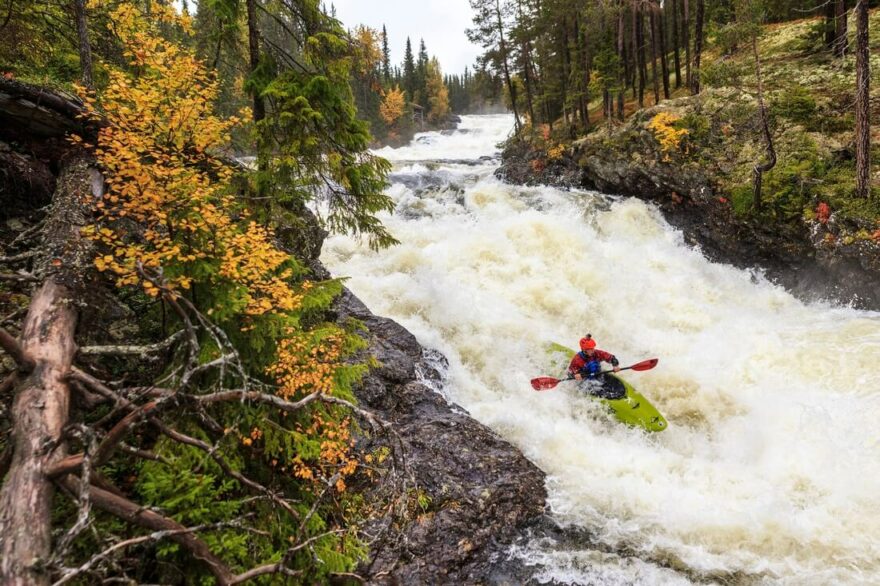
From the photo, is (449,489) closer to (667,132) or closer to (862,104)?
(862,104)

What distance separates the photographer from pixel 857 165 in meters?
12.4

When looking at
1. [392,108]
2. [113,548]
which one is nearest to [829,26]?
[113,548]

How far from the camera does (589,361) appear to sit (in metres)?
9.98

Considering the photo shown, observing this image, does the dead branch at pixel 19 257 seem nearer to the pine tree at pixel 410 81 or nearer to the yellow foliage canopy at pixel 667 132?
the yellow foliage canopy at pixel 667 132

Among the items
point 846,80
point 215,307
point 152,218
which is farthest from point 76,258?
point 846,80

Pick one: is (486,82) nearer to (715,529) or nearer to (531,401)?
(531,401)

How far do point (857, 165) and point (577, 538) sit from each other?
13.4 meters

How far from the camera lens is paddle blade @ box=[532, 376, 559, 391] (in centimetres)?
974

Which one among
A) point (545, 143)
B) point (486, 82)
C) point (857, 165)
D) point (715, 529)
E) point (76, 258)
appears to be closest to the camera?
point (76, 258)

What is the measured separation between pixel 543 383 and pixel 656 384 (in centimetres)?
283

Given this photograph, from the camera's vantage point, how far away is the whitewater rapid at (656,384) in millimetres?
6062

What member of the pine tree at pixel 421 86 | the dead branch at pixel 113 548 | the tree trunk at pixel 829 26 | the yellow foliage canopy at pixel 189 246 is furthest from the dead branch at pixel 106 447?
the pine tree at pixel 421 86

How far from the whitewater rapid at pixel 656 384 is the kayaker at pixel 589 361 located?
20.6 inches

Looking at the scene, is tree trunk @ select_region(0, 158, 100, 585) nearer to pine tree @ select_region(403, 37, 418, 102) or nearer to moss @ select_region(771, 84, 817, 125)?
moss @ select_region(771, 84, 817, 125)
